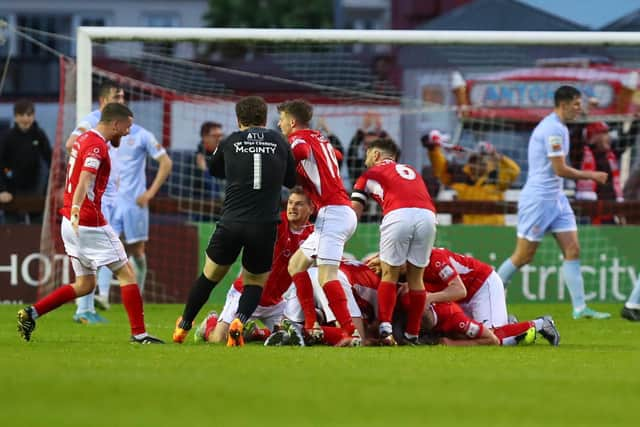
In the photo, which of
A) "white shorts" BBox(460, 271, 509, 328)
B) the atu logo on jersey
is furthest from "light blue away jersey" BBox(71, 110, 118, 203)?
"white shorts" BBox(460, 271, 509, 328)

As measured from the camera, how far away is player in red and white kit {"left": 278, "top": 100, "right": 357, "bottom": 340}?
1160cm

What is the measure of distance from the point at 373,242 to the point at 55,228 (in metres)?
3.65

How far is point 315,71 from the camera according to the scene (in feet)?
72.2

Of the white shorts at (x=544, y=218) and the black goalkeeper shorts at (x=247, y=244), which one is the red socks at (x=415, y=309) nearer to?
the black goalkeeper shorts at (x=247, y=244)

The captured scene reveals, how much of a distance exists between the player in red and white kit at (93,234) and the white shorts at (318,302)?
112 centimetres

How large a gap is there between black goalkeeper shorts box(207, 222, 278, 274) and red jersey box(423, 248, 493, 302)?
1405 millimetres

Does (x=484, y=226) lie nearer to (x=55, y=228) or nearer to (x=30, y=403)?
(x=55, y=228)

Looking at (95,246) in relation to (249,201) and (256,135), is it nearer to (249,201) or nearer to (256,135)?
(249,201)

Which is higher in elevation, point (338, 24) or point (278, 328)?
point (338, 24)

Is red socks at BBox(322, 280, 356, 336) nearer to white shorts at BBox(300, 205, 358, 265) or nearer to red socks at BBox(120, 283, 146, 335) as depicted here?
white shorts at BBox(300, 205, 358, 265)

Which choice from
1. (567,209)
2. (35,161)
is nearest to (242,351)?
(567,209)

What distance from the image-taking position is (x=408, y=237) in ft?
38.1

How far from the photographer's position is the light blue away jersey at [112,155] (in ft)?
47.0

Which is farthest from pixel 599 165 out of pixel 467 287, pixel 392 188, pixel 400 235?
pixel 400 235
